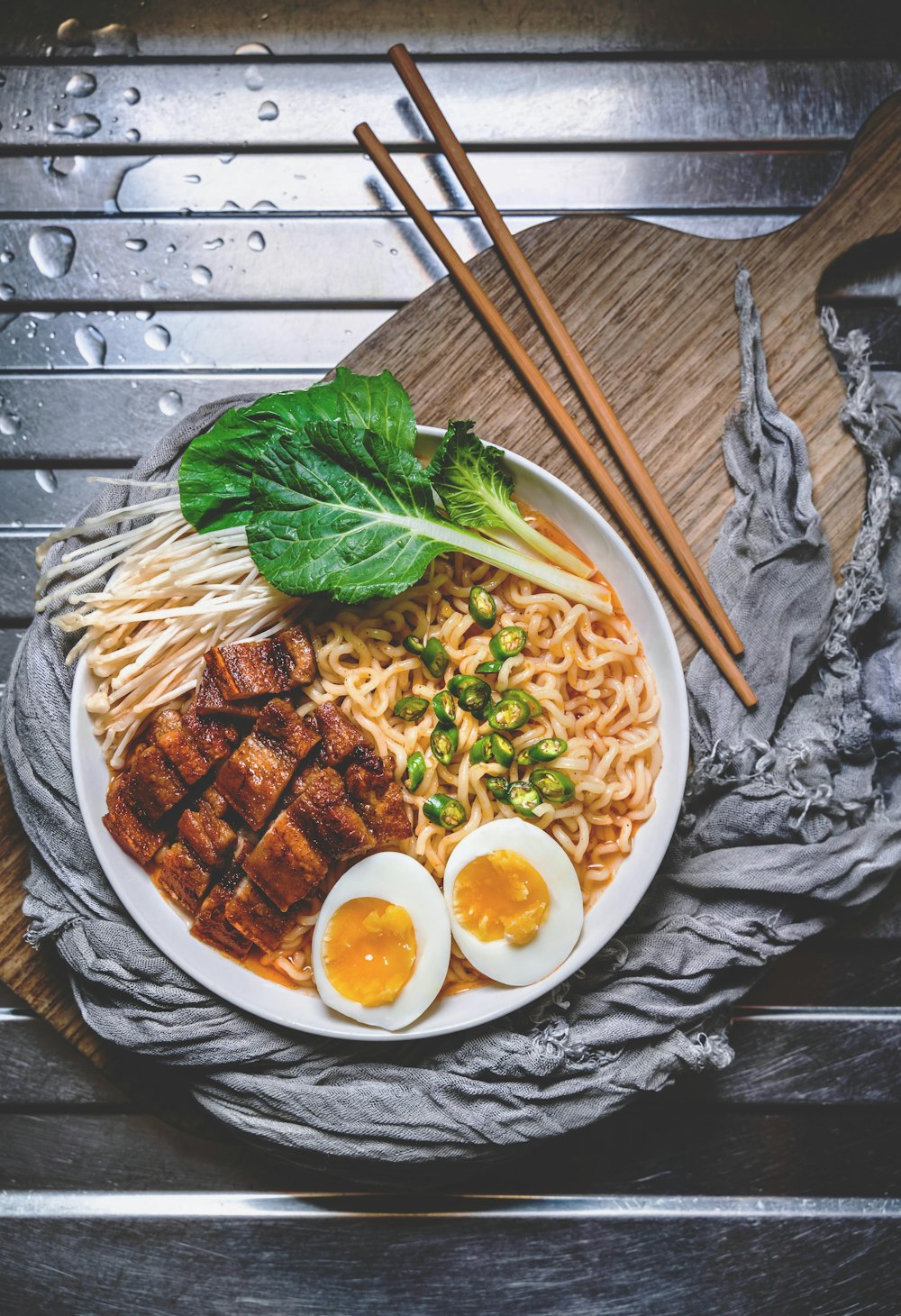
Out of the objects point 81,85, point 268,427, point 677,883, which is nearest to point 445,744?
point 677,883

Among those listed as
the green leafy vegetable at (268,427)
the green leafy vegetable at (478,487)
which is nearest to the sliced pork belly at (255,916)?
the green leafy vegetable at (268,427)

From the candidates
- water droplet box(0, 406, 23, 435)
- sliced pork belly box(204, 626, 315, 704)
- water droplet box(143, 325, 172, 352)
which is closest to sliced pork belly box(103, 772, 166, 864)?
sliced pork belly box(204, 626, 315, 704)

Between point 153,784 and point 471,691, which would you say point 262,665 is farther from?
point 471,691

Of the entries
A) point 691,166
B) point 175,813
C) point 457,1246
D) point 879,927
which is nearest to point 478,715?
point 175,813

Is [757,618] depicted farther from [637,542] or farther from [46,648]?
[46,648]

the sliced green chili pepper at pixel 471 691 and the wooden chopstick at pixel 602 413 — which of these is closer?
the sliced green chili pepper at pixel 471 691

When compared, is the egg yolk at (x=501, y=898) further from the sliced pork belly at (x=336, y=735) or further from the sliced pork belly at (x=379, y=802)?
the sliced pork belly at (x=336, y=735)
